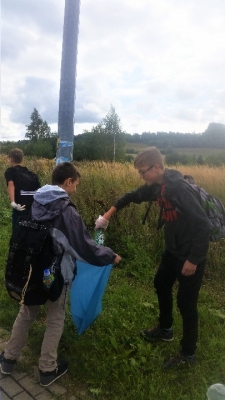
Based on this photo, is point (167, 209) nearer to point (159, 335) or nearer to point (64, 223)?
point (64, 223)

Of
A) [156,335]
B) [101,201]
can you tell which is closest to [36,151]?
[101,201]

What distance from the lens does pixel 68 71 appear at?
3520mm

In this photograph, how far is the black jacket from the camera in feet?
8.17

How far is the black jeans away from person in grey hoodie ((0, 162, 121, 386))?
560 mm

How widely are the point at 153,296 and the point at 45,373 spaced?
70.7 inches

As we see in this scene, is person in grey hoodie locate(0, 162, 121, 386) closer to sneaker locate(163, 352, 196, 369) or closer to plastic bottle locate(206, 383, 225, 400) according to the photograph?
sneaker locate(163, 352, 196, 369)

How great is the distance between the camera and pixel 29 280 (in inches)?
97.7

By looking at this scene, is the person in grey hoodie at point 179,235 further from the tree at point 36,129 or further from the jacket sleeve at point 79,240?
the tree at point 36,129

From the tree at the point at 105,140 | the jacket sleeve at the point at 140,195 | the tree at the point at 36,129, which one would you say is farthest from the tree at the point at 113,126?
the jacket sleeve at the point at 140,195

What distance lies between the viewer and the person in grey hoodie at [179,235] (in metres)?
2.52

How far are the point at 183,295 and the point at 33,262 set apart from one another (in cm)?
118

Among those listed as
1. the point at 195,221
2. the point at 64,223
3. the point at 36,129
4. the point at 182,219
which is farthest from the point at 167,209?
the point at 36,129

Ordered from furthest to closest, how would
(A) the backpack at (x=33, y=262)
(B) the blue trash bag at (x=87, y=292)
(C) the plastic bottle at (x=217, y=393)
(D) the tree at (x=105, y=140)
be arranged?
1. (D) the tree at (x=105, y=140)
2. (B) the blue trash bag at (x=87, y=292)
3. (A) the backpack at (x=33, y=262)
4. (C) the plastic bottle at (x=217, y=393)

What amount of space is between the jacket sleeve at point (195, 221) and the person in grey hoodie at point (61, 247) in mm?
566
